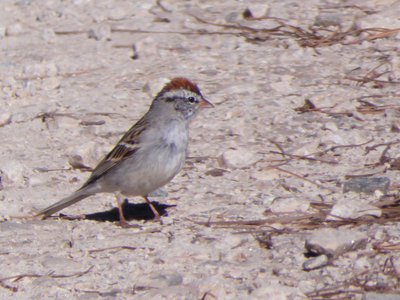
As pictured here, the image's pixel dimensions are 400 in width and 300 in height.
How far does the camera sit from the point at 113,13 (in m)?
10.4

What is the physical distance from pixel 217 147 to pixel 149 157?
3.62 ft

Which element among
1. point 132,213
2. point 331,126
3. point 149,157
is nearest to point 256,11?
point 331,126

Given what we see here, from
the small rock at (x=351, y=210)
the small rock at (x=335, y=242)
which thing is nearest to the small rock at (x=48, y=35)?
the small rock at (x=351, y=210)

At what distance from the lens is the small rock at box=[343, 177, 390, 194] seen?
6434 mm

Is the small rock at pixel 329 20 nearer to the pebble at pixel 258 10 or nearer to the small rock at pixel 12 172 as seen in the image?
the pebble at pixel 258 10

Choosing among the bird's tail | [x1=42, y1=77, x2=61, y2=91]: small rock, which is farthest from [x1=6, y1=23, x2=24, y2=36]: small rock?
the bird's tail

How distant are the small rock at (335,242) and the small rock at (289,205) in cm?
69

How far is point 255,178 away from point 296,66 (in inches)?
81.4

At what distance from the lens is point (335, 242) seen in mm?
5461

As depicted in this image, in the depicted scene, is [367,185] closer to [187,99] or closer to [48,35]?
[187,99]

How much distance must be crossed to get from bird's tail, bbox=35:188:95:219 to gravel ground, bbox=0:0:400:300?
85mm

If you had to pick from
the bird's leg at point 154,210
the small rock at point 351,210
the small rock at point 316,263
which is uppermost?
the small rock at point 316,263

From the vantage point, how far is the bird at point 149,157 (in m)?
6.55

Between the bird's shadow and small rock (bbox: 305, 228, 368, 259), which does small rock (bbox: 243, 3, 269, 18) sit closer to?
the bird's shadow
